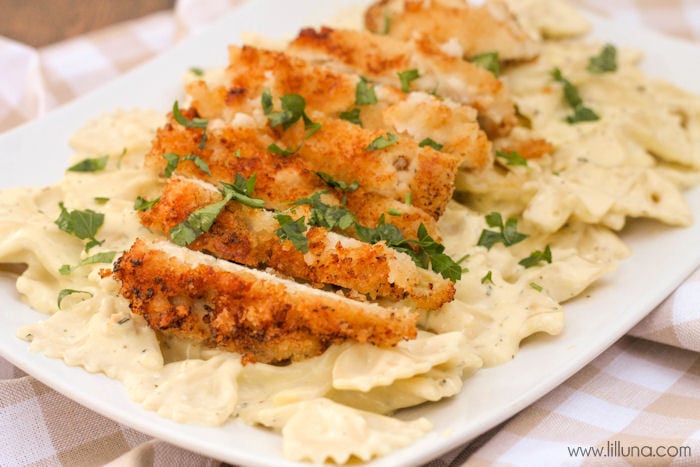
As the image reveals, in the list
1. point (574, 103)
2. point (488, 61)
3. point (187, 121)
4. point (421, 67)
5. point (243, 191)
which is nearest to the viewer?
point (243, 191)


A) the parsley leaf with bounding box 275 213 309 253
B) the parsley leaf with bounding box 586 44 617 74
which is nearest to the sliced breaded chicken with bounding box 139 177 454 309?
the parsley leaf with bounding box 275 213 309 253

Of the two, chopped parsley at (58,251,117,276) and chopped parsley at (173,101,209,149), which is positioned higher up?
chopped parsley at (173,101,209,149)

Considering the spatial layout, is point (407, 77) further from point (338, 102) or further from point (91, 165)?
point (91, 165)

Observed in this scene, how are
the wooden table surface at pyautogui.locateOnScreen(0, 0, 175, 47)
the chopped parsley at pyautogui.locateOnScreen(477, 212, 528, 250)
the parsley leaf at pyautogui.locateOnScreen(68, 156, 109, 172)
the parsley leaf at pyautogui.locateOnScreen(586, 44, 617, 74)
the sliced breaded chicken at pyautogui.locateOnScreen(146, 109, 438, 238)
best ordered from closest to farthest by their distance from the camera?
the sliced breaded chicken at pyautogui.locateOnScreen(146, 109, 438, 238) < the chopped parsley at pyautogui.locateOnScreen(477, 212, 528, 250) < the parsley leaf at pyautogui.locateOnScreen(68, 156, 109, 172) < the parsley leaf at pyautogui.locateOnScreen(586, 44, 617, 74) < the wooden table surface at pyautogui.locateOnScreen(0, 0, 175, 47)

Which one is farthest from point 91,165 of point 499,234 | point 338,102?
point 499,234

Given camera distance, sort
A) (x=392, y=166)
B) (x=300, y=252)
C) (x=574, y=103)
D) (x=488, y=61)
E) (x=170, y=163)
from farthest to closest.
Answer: (x=574, y=103), (x=488, y=61), (x=170, y=163), (x=392, y=166), (x=300, y=252)

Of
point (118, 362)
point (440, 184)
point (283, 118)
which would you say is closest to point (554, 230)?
point (440, 184)

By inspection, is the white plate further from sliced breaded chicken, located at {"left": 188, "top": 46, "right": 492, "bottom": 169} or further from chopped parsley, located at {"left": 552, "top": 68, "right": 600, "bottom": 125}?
sliced breaded chicken, located at {"left": 188, "top": 46, "right": 492, "bottom": 169}

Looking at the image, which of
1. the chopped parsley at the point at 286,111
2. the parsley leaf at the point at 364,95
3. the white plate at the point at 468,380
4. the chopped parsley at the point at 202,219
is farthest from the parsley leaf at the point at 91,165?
the parsley leaf at the point at 364,95
